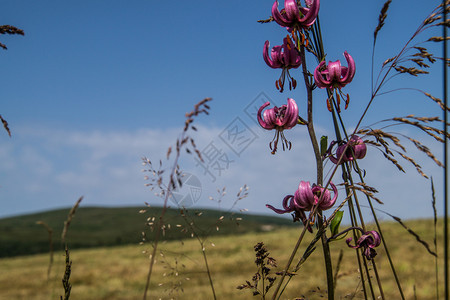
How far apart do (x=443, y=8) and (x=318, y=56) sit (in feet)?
2.01

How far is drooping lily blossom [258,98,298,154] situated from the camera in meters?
2.13

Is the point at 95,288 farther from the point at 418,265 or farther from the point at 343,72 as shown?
the point at 343,72

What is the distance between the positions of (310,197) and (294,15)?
0.90 metres

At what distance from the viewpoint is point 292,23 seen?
2213 millimetres

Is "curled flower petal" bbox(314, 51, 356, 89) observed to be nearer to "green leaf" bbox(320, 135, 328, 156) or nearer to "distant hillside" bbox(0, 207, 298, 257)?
"green leaf" bbox(320, 135, 328, 156)

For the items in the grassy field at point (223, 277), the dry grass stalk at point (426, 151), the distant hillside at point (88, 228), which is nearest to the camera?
the dry grass stalk at point (426, 151)

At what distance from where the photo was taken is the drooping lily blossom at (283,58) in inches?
89.7

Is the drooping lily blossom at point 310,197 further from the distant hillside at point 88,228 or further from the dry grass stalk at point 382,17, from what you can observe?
the distant hillside at point 88,228

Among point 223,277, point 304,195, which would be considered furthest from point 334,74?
point 223,277

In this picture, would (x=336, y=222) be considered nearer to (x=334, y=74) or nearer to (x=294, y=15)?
(x=334, y=74)

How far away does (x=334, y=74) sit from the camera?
2.17 metres

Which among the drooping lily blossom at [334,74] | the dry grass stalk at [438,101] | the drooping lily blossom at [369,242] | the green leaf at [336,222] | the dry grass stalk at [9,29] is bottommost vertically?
the drooping lily blossom at [369,242]

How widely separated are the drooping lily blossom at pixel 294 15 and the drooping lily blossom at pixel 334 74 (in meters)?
0.22

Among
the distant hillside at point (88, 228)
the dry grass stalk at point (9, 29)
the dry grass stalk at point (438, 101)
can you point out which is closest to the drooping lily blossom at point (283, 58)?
the dry grass stalk at point (438, 101)
